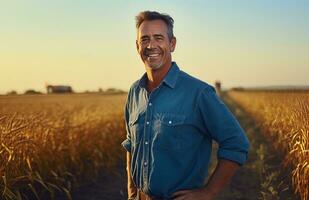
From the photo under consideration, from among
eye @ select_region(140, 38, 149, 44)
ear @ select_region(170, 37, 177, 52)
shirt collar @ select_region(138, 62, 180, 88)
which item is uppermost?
eye @ select_region(140, 38, 149, 44)

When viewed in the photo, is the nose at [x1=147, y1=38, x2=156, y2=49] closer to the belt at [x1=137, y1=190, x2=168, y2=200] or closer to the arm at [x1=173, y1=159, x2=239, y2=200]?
the arm at [x1=173, y1=159, x2=239, y2=200]

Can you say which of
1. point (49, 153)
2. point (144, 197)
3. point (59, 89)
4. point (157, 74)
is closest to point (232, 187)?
point (49, 153)

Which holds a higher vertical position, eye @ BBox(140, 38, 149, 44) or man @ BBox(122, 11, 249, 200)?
eye @ BBox(140, 38, 149, 44)

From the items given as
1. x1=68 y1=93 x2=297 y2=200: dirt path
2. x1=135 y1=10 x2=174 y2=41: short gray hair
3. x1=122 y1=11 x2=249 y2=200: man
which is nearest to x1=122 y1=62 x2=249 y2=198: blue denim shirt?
x1=122 y1=11 x2=249 y2=200: man

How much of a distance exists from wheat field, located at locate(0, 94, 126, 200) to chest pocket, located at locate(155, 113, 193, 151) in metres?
3.35

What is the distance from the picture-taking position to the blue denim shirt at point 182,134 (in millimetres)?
2656

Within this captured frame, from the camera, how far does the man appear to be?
2660 mm

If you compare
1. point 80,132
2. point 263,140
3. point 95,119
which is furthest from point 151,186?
point 263,140

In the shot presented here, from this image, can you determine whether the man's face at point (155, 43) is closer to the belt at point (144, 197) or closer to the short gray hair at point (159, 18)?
the short gray hair at point (159, 18)

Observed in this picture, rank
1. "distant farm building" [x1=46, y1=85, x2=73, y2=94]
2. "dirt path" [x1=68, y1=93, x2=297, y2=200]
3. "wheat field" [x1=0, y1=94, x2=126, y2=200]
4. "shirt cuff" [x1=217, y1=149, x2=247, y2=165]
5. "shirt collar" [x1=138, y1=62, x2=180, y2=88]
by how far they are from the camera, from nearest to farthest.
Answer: "shirt cuff" [x1=217, y1=149, x2=247, y2=165] < "shirt collar" [x1=138, y1=62, x2=180, y2=88] < "wheat field" [x1=0, y1=94, x2=126, y2=200] < "dirt path" [x1=68, y1=93, x2=297, y2=200] < "distant farm building" [x1=46, y1=85, x2=73, y2=94]

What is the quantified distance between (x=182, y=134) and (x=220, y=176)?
30cm

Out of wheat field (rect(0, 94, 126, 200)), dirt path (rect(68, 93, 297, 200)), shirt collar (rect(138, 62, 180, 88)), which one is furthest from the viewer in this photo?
dirt path (rect(68, 93, 297, 200))

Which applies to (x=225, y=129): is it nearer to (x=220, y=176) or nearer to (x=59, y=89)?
(x=220, y=176)

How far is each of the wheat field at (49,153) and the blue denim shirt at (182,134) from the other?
325 centimetres
